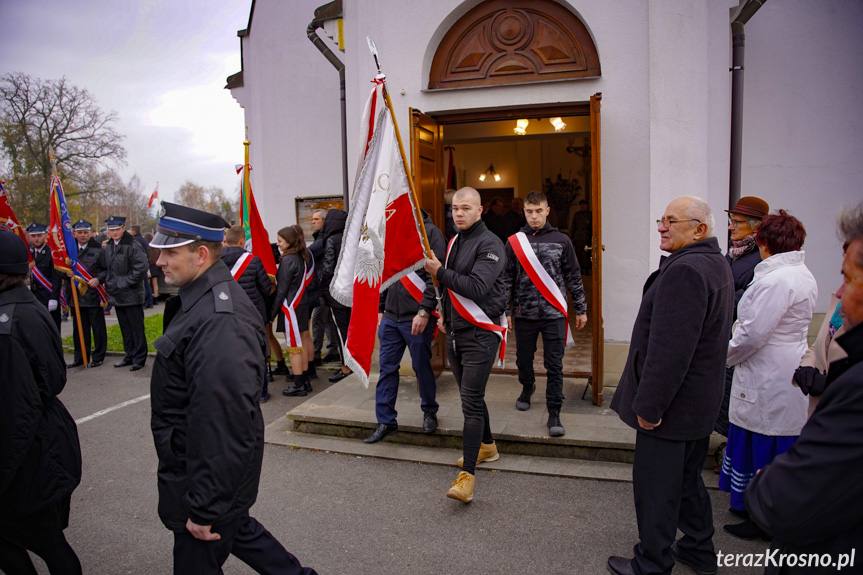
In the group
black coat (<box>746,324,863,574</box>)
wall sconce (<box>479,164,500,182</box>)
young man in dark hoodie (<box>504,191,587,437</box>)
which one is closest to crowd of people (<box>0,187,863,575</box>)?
black coat (<box>746,324,863,574</box>)

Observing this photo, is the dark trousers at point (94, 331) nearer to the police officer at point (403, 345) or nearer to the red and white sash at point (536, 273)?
the police officer at point (403, 345)

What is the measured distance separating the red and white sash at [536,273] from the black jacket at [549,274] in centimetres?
4

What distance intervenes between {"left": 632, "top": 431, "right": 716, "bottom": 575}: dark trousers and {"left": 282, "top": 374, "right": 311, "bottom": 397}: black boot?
4725 millimetres

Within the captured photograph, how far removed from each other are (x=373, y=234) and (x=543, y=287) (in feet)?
6.02

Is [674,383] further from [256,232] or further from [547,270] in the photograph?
[256,232]

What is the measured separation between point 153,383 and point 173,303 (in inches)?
15.2

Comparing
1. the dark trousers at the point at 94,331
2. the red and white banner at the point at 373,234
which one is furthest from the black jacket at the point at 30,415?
the dark trousers at the point at 94,331

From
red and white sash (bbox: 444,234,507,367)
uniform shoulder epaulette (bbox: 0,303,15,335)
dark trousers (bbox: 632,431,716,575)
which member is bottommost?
dark trousers (bbox: 632,431,716,575)

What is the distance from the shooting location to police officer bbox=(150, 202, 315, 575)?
2.15 m

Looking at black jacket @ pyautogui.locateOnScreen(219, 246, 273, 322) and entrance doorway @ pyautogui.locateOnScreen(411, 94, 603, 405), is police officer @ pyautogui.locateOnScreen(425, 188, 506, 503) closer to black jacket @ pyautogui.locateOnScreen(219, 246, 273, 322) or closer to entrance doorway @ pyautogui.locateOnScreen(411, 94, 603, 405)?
entrance doorway @ pyautogui.locateOnScreen(411, 94, 603, 405)

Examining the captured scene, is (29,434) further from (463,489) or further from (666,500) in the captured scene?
(666,500)

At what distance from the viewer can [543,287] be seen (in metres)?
5.29

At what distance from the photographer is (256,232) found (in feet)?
23.2

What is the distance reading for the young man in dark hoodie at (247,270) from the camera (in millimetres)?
6734
